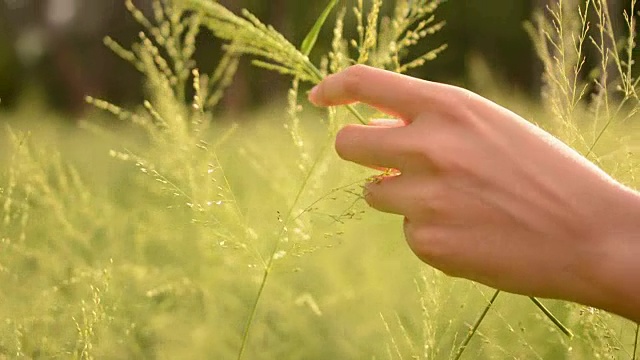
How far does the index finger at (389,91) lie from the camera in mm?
462

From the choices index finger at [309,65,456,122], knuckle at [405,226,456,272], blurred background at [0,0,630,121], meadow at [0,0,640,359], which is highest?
index finger at [309,65,456,122]

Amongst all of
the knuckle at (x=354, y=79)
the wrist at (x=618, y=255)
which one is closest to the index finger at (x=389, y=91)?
the knuckle at (x=354, y=79)

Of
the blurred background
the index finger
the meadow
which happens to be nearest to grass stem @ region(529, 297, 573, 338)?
the meadow

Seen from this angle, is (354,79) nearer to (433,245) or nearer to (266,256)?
(433,245)

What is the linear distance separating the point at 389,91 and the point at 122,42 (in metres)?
8.35

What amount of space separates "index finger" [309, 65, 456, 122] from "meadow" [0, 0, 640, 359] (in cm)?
6

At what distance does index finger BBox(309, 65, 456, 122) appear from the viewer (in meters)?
0.46

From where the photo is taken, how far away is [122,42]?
27.8ft

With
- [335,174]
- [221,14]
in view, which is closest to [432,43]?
[335,174]

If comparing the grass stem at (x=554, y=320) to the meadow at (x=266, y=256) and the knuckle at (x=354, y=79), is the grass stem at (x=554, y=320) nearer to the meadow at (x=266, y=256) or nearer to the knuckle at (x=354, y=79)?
the meadow at (x=266, y=256)

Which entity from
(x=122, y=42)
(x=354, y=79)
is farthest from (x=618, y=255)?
(x=122, y=42)

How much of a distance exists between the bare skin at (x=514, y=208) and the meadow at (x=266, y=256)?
13cm

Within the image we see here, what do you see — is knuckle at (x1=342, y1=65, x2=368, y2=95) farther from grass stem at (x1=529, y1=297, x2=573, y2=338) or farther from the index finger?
grass stem at (x1=529, y1=297, x2=573, y2=338)

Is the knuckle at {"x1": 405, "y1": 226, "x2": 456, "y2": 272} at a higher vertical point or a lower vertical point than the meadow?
higher
